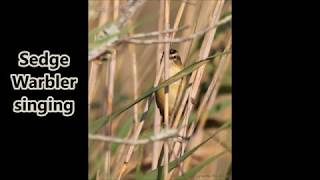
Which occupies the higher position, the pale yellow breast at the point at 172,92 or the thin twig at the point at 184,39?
the thin twig at the point at 184,39

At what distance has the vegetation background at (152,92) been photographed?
58.7 inches

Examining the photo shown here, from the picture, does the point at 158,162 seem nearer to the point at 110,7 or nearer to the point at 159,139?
the point at 159,139

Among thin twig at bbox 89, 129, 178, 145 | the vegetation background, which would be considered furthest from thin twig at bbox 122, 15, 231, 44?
thin twig at bbox 89, 129, 178, 145

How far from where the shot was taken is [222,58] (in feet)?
5.03

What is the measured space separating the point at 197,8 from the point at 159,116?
29 centimetres

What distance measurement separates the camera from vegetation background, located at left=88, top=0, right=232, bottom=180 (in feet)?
4.90

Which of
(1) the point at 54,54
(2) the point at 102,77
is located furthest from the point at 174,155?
(1) the point at 54,54

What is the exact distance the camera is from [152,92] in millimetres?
1513

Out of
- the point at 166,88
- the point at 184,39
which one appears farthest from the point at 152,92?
the point at 184,39

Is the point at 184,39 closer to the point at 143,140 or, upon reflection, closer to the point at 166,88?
the point at 166,88

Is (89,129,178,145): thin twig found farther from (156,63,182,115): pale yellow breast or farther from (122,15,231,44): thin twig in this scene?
(122,15,231,44): thin twig

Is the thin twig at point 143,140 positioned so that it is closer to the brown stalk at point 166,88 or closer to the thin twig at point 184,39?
the brown stalk at point 166,88

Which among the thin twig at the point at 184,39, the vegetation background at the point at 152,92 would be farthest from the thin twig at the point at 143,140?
the thin twig at the point at 184,39

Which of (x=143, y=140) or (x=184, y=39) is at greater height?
(x=184, y=39)
